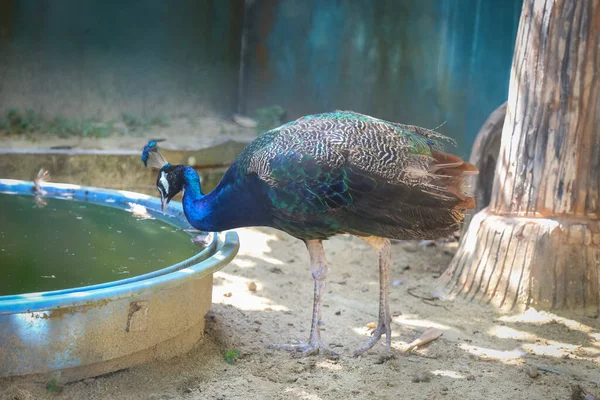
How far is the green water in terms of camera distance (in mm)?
3611

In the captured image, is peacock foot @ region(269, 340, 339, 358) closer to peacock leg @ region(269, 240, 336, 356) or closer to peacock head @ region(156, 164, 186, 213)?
peacock leg @ region(269, 240, 336, 356)

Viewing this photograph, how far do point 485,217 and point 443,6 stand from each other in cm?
217

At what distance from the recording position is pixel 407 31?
6602 millimetres

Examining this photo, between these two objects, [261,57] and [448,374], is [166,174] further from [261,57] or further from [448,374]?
[261,57]

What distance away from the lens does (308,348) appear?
13.2 feet

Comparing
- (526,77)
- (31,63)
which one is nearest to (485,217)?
(526,77)

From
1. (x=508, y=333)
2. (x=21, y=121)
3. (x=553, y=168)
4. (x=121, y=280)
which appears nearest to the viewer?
(x=121, y=280)

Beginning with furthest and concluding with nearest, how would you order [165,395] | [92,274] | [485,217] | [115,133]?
[115,133] < [485,217] < [92,274] < [165,395]

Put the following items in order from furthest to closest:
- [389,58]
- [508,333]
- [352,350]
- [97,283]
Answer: [389,58], [508,333], [352,350], [97,283]

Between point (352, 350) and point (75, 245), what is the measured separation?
65.1 inches

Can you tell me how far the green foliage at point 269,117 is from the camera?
25.7 feet

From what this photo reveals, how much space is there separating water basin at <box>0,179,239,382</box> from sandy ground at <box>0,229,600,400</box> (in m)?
0.15

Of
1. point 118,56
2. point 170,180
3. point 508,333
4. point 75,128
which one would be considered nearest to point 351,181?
point 170,180

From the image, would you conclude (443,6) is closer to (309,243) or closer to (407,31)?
(407,31)
